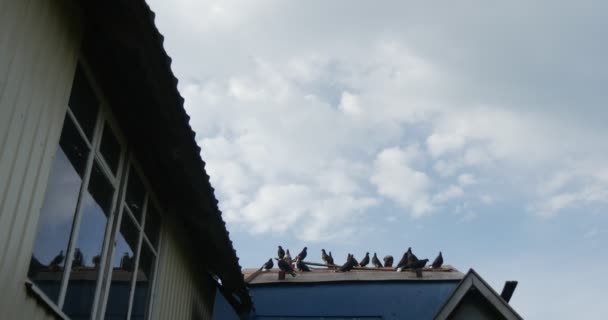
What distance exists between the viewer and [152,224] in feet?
25.4

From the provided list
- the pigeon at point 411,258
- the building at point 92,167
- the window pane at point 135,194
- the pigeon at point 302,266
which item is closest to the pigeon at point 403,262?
the pigeon at point 411,258

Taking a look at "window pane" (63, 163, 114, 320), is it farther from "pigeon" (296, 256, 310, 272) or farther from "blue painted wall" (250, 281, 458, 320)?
"pigeon" (296, 256, 310, 272)

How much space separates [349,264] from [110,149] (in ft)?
29.3

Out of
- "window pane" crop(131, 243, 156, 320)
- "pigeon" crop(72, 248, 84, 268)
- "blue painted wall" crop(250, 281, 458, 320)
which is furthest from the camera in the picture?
"blue painted wall" crop(250, 281, 458, 320)

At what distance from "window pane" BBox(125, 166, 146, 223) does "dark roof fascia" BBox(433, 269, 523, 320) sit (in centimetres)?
469

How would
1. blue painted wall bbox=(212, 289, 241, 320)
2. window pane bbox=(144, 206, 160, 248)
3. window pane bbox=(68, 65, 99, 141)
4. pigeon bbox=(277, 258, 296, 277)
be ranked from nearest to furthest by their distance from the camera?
window pane bbox=(68, 65, 99, 141) → window pane bbox=(144, 206, 160, 248) → blue painted wall bbox=(212, 289, 241, 320) → pigeon bbox=(277, 258, 296, 277)

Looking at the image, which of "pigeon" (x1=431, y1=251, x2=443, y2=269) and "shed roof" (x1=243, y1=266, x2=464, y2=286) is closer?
"shed roof" (x1=243, y1=266, x2=464, y2=286)

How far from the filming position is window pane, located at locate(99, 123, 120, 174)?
6.14 m

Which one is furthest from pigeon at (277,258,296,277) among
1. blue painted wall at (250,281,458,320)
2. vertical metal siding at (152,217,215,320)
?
vertical metal siding at (152,217,215,320)

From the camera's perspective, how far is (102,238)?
6.05m

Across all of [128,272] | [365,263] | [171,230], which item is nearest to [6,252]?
[128,272]

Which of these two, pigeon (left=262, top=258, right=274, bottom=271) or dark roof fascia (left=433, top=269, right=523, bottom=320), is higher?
pigeon (left=262, top=258, right=274, bottom=271)

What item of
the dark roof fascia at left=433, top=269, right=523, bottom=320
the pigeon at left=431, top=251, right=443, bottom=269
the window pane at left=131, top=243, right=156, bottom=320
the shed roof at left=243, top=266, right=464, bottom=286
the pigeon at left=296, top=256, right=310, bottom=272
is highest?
the pigeon at left=431, top=251, right=443, bottom=269

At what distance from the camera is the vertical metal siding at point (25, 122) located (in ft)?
13.9
